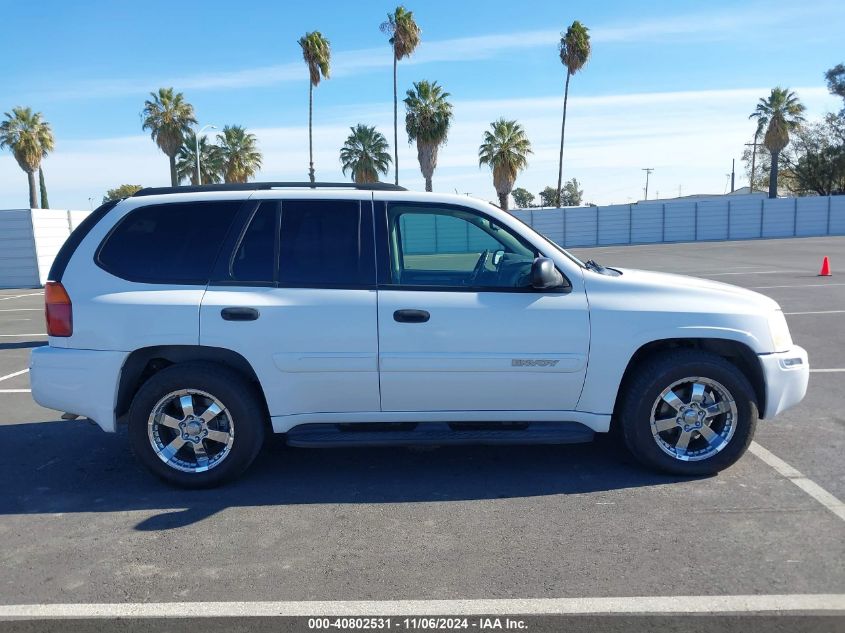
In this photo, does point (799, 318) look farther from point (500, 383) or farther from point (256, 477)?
point (256, 477)

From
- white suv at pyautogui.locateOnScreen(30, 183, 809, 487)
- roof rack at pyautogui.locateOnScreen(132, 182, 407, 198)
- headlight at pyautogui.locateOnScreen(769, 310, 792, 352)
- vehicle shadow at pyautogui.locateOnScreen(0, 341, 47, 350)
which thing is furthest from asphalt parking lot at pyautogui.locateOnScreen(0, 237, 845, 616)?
vehicle shadow at pyautogui.locateOnScreen(0, 341, 47, 350)

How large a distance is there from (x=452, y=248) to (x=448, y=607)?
96.7 inches

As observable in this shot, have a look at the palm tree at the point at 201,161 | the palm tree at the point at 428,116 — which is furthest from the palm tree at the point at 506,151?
the palm tree at the point at 201,161

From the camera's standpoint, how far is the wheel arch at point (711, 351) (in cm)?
464

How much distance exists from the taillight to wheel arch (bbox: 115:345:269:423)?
440 millimetres

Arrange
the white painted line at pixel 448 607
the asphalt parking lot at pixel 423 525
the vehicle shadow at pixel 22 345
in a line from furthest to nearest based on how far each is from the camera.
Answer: the vehicle shadow at pixel 22 345 < the asphalt parking lot at pixel 423 525 < the white painted line at pixel 448 607

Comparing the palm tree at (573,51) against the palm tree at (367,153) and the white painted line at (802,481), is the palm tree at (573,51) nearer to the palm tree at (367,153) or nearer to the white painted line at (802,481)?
the palm tree at (367,153)

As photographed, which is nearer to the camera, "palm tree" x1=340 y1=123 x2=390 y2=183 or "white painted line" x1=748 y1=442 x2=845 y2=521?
"white painted line" x1=748 y1=442 x2=845 y2=521

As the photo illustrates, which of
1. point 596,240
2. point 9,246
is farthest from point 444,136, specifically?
point 9,246

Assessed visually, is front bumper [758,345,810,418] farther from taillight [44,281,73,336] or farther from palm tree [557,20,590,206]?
palm tree [557,20,590,206]

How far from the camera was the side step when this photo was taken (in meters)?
4.52

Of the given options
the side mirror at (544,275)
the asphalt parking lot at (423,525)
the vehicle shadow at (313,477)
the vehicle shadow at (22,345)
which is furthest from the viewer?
the vehicle shadow at (22,345)

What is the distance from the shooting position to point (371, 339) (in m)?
4.43

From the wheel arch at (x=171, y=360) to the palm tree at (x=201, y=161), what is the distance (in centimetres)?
3915
